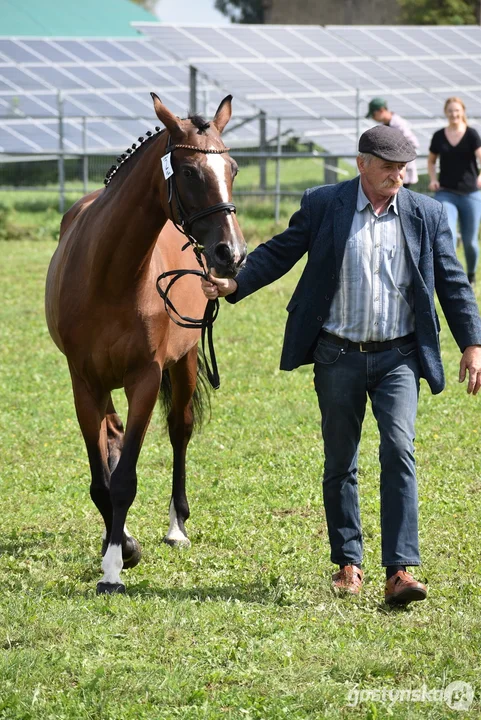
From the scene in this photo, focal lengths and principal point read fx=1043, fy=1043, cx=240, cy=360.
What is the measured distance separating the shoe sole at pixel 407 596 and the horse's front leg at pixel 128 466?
4.11 feet

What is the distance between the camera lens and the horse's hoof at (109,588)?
15.8ft

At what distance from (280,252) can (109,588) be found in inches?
68.7

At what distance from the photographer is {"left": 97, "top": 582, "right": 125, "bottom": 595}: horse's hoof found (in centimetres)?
483

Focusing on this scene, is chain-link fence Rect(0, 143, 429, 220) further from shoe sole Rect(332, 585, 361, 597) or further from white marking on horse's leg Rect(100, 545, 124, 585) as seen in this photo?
shoe sole Rect(332, 585, 361, 597)

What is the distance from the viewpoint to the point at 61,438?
7.86 meters

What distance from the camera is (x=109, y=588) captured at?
484 centimetres

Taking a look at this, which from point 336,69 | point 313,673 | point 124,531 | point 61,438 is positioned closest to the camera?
point 313,673

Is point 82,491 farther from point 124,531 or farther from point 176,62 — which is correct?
point 176,62

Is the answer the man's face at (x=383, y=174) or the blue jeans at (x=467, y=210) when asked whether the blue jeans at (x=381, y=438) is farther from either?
the blue jeans at (x=467, y=210)

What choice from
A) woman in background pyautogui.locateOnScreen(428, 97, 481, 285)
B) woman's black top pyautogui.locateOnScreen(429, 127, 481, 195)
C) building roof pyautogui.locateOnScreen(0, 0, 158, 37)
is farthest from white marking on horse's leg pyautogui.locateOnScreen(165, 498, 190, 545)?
building roof pyautogui.locateOnScreen(0, 0, 158, 37)

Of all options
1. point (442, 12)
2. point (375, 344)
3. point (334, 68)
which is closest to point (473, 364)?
point (375, 344)

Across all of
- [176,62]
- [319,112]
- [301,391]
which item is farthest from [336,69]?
[301,391]

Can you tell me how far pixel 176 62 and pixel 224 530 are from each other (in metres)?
24.0

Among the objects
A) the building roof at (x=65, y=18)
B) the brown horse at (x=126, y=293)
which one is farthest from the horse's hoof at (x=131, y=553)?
the building roof at (x=65, y=18)
